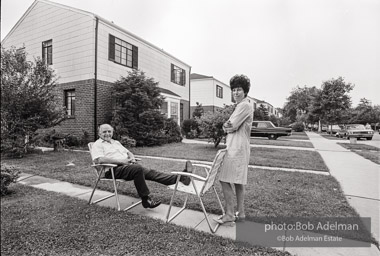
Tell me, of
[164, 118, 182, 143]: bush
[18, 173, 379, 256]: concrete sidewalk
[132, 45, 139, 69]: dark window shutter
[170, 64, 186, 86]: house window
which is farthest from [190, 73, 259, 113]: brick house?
[18, 173, 379, 256]: concrete sidewalk

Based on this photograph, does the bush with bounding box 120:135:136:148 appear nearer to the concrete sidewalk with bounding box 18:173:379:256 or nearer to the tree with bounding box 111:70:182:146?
the tree with bounding box 111:70:182:146

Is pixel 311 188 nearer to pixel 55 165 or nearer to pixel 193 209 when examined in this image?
pixel 193 209

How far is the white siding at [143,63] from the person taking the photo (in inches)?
437

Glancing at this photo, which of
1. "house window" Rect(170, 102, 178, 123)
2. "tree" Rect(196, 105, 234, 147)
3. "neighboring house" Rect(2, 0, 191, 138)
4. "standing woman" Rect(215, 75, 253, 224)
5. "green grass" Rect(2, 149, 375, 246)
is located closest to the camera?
"standing woman" Rect(215, 75, 253, 224)

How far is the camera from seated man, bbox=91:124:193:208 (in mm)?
3232

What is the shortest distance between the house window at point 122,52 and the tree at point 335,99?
24.0 metres

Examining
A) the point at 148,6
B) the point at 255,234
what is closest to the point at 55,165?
the point at 148,6

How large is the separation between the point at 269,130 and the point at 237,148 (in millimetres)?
17378

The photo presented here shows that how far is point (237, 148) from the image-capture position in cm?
289

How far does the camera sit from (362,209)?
3.52 m

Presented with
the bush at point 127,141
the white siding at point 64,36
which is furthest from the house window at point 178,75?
the bush at point 127,141

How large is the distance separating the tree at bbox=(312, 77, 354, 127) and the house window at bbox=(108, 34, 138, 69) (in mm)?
24026

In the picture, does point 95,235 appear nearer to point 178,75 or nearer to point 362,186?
point 362,186

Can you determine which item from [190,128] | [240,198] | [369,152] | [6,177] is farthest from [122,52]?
[369,152]
